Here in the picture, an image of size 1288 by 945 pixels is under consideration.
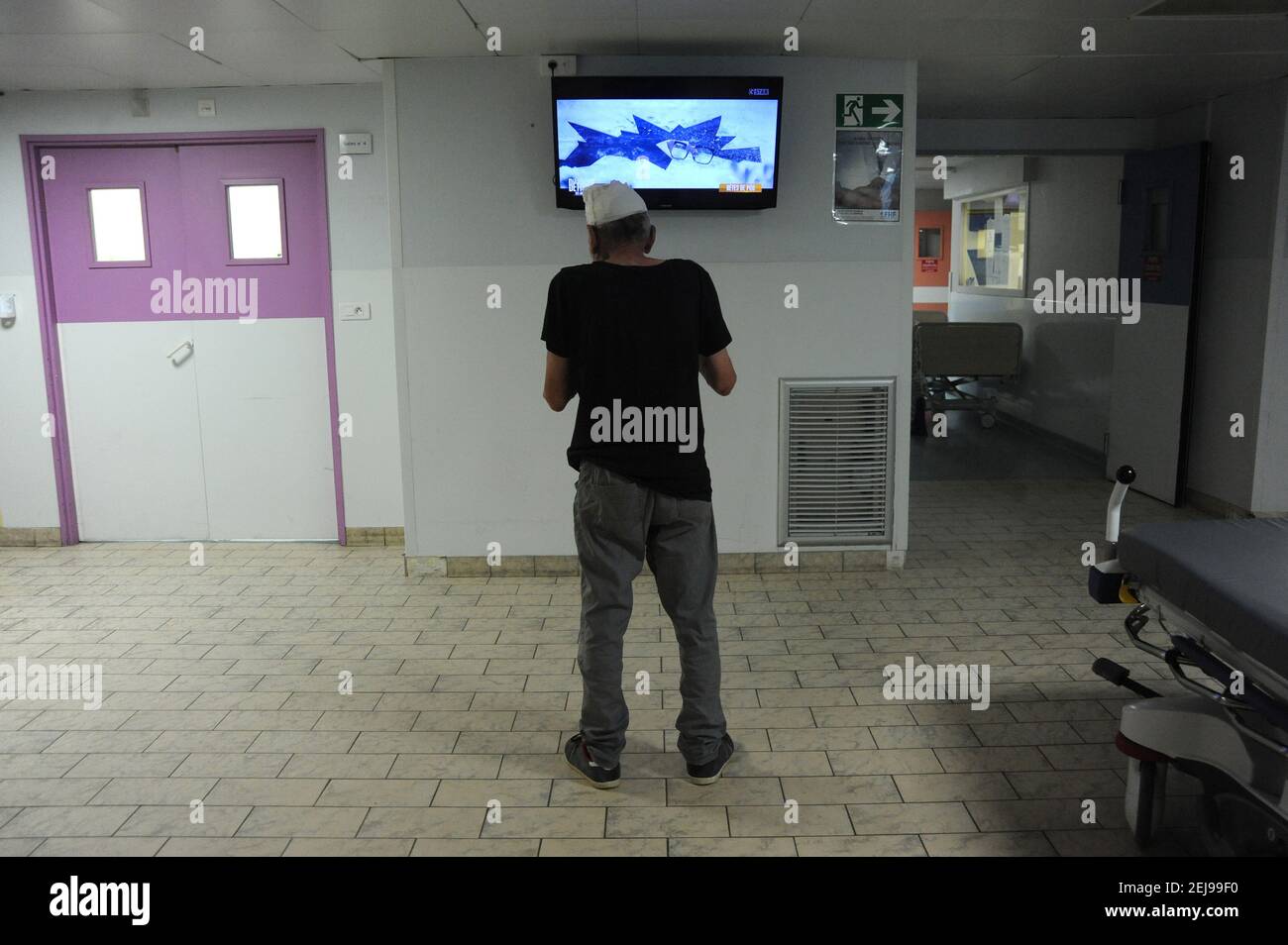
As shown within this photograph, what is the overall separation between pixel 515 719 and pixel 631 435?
1.26 metres

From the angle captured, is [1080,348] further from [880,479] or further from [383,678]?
[383,678]

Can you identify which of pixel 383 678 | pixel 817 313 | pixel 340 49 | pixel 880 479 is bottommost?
pixel 383 678

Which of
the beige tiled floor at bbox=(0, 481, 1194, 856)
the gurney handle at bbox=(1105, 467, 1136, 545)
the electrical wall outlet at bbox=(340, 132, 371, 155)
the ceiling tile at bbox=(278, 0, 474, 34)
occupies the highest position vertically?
the ceiling tile at bbox=(278, 0, 474, 34)

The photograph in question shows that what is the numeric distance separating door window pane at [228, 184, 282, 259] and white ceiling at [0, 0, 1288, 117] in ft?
1.84

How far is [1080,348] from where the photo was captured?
8.23m

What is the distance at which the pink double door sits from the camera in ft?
18.7

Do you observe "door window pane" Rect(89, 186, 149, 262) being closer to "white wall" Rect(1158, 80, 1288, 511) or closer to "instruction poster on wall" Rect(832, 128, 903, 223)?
"instruction poster on wall" Rect(832, 128, 903, 223)

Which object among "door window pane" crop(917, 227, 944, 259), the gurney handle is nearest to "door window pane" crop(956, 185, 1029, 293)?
"door window pane" crop(917, 227, 944, 259)

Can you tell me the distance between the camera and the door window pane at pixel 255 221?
5695 millimetres

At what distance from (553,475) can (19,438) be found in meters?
3.21

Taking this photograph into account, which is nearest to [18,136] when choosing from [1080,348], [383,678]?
[383,678]

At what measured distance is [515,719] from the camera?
11.6 feet

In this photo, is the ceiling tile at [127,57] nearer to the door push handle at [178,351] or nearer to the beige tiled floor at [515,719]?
the door push handle at [178,351]
